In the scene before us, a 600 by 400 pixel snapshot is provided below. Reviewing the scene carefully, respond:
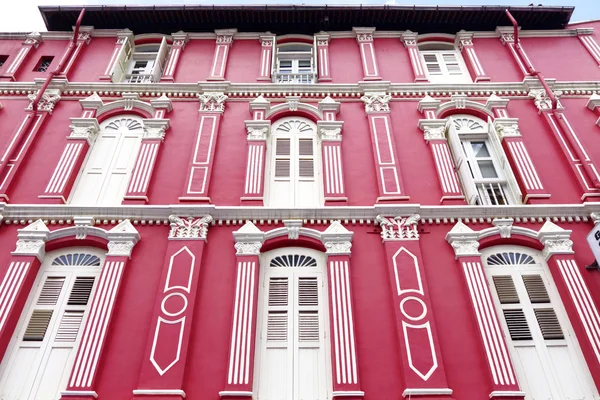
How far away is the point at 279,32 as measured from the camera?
1385cm

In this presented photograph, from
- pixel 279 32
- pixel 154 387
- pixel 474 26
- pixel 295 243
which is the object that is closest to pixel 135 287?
pixel 154 387

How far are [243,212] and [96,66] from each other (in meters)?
6.21

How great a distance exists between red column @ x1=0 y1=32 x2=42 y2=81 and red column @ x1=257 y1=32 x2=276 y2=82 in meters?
5.82

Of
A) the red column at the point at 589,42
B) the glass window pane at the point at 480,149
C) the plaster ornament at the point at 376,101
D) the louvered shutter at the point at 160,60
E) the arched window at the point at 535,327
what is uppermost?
the red column at the point at 589,42

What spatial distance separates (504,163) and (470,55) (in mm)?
3905

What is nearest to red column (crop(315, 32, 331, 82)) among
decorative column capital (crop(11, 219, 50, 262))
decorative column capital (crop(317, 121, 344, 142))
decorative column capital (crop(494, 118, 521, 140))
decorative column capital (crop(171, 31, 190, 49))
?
decorative column capital (crop(317, 121, 344, 142))

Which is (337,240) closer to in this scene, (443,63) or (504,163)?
(504,163)

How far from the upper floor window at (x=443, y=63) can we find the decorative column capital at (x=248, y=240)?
633 cm

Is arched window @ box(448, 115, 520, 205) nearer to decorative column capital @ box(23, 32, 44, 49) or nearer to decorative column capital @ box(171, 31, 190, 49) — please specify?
decorative column capital @ box(171, 31, 190, 49)

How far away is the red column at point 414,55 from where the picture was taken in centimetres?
1239

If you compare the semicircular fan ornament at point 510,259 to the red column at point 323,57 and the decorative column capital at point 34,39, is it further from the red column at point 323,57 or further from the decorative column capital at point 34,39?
the decorative column capital at point 34,39

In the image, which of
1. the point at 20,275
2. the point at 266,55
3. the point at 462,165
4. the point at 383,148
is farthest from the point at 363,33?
the point at 20,275

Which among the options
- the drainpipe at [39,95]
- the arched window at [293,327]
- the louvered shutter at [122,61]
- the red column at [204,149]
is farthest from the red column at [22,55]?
the arched window at [293,327]

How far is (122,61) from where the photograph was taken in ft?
42.5
